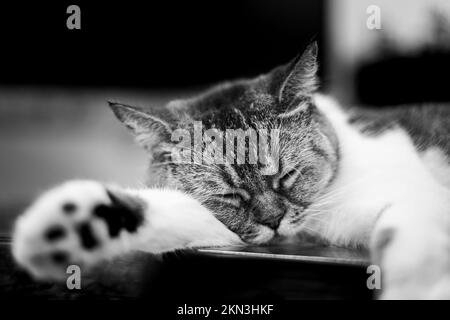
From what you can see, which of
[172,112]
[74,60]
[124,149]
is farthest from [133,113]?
[124,149]

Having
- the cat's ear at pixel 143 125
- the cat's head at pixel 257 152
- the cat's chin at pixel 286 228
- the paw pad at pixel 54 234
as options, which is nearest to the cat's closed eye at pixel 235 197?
the cat's head at pixel 257 152

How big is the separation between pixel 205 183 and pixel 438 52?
1.06 m

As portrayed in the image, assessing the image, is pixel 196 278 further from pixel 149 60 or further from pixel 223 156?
pixel 149 60

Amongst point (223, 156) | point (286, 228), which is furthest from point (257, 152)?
point (286, 228)

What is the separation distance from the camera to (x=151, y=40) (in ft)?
5.34

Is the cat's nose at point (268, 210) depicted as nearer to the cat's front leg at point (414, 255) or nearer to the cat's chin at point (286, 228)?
the cat's chin at point (286, 228)

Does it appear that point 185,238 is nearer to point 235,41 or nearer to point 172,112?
point 172,112

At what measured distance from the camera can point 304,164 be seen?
105 cm

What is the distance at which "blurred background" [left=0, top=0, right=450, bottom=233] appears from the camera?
1262 mm

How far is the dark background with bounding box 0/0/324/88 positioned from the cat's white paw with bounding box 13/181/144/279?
2.00 feet

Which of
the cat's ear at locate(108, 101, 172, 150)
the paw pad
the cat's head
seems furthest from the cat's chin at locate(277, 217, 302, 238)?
the paw pad

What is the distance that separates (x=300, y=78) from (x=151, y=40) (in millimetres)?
799

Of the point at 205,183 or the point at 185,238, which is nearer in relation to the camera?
the point at 185,238

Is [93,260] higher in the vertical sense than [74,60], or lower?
lower
